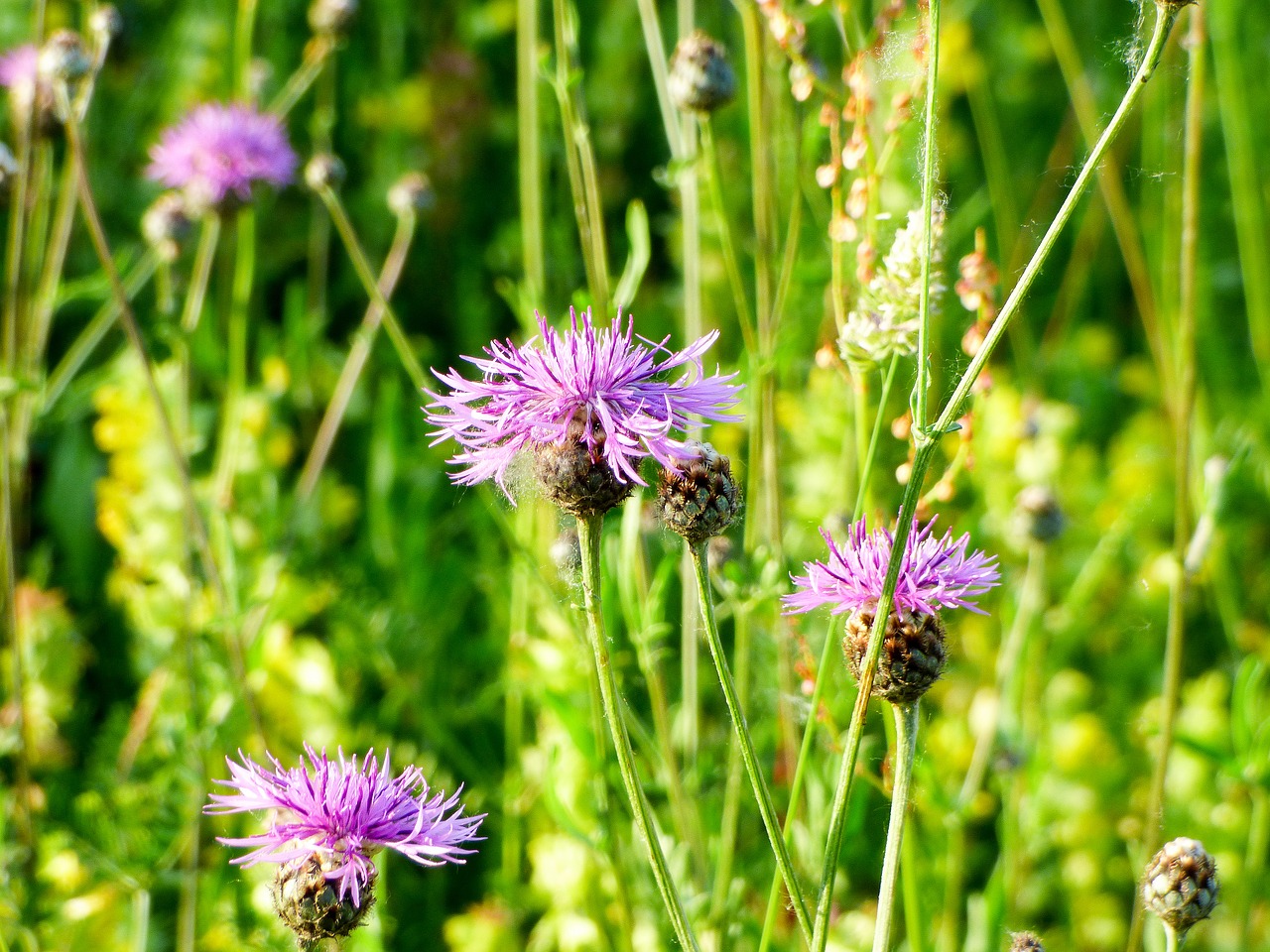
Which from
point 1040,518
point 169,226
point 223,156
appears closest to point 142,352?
point 169,226

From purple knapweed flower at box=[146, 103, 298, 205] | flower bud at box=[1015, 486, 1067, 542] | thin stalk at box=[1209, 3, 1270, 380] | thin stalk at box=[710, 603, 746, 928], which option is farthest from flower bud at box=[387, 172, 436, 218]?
thin stalk at box=[1209, 3, 1270, 380]

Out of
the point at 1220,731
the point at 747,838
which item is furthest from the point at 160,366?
the point at 1220,731

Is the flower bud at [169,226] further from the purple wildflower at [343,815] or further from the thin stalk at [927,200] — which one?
the thin stalk at [927,200]

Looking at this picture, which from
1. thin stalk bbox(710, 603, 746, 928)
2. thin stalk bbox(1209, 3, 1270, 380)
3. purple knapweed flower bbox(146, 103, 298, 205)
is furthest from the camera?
thin stalk bbox(1209, 3, 1270, 380)

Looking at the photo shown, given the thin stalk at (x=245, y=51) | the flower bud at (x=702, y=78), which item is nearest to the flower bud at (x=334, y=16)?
the thin stalk at (x=245, y=51)

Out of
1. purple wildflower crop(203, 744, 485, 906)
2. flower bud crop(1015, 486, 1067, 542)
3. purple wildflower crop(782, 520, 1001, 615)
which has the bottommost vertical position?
purple wildflower crop(203, 744, 485, 906)

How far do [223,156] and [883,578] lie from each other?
1.45 meters

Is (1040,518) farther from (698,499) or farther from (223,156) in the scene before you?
(223,156)

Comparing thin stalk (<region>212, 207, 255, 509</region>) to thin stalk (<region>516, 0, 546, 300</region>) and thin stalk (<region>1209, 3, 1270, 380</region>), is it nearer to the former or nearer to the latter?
thin stalk (<region>516, 0, 546, 300</region>)

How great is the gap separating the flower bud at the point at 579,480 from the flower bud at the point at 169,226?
1158 mm

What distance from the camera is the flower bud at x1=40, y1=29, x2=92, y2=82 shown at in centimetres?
139

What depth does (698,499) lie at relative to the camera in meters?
0.84

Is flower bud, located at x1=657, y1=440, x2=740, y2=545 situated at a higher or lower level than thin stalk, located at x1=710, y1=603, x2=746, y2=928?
higher

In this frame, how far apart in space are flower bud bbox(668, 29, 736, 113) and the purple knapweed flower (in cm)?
83
